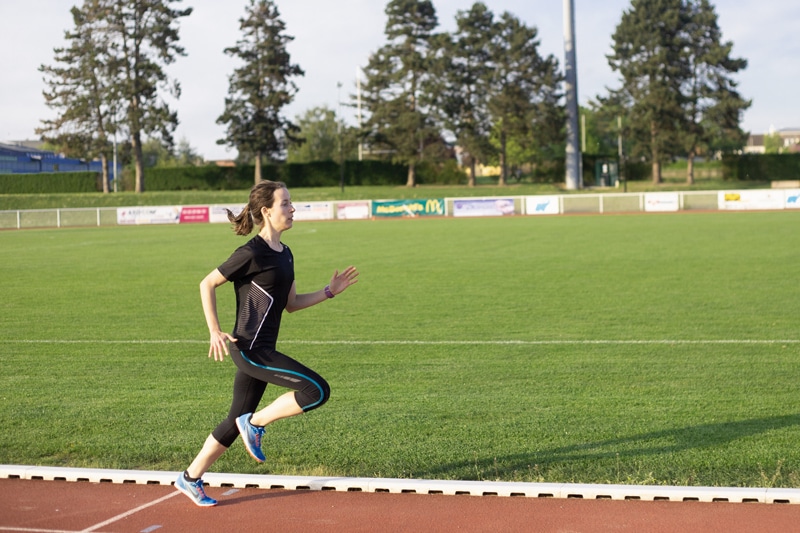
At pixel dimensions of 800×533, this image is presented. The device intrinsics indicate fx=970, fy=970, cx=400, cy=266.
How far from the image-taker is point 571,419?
8.20m

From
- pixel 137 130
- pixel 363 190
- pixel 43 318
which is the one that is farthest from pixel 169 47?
pixel 43 318

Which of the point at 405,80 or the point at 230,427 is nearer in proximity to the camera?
the point at 230,427

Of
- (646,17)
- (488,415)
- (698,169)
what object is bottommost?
(488,415)

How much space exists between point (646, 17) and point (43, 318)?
69667 millimetres

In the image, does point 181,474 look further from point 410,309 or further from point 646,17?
point 646,17

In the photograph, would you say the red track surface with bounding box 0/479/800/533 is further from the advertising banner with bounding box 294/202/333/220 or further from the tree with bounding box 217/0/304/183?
the tree with bounding box 217/0/304/183

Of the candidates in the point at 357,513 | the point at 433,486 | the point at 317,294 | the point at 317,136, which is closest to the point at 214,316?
the point at 317,294

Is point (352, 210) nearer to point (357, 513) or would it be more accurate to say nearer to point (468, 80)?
point (468, 80)

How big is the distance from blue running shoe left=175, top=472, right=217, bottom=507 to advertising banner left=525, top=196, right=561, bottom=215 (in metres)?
48.6

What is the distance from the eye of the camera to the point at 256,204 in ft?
19.4

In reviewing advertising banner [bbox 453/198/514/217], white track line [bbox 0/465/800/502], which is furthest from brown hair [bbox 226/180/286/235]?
advertising banner [bbox 453/198/514/217]

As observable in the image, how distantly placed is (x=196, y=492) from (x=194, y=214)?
5105cm

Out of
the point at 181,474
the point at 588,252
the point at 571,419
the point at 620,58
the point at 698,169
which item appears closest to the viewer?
the point at 181,474

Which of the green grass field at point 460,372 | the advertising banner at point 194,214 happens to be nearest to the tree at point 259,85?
the advertising banner at point 194,214
